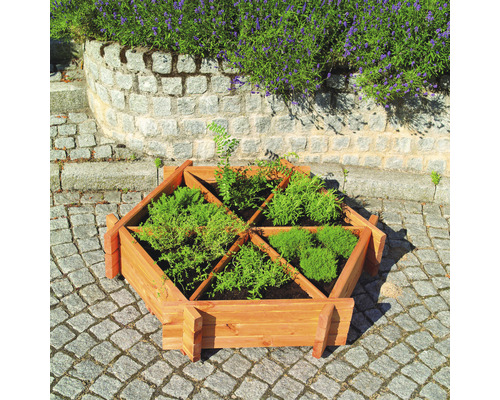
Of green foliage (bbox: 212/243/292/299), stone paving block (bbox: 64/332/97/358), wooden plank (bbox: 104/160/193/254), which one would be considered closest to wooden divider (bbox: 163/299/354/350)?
green foliage (bbox: 212/243/292/299)

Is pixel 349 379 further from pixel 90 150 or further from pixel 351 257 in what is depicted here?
pixel 90 150

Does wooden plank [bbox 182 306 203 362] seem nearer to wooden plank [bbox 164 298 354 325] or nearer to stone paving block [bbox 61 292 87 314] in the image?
wooden plank [bbox 164 298 354 325]

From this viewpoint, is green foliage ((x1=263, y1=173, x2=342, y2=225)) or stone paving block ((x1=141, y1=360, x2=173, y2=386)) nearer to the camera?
stone paving block ((x1=141, y1=360, x2=173, y2=386))

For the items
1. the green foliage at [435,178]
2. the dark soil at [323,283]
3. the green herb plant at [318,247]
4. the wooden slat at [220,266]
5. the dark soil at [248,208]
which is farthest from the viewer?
the green foliage at [435,178]

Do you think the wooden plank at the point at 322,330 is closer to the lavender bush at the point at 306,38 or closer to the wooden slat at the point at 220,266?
the wooden slat at the point at 220,266

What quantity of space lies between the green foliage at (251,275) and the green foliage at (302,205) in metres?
0.65

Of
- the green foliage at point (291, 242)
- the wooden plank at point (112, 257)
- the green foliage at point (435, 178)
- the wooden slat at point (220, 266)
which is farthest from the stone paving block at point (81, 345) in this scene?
the green foliage at point (435, 178)

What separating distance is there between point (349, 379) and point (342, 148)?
10.2 feet

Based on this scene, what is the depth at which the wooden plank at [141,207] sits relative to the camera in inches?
190

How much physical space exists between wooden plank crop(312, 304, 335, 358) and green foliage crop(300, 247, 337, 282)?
1.48ft

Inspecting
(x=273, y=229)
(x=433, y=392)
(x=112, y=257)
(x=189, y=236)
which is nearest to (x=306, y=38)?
(x=273, y=229)

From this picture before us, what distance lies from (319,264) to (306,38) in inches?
102

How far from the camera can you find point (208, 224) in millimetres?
4832

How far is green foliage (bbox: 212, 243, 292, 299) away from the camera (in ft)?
14.5
